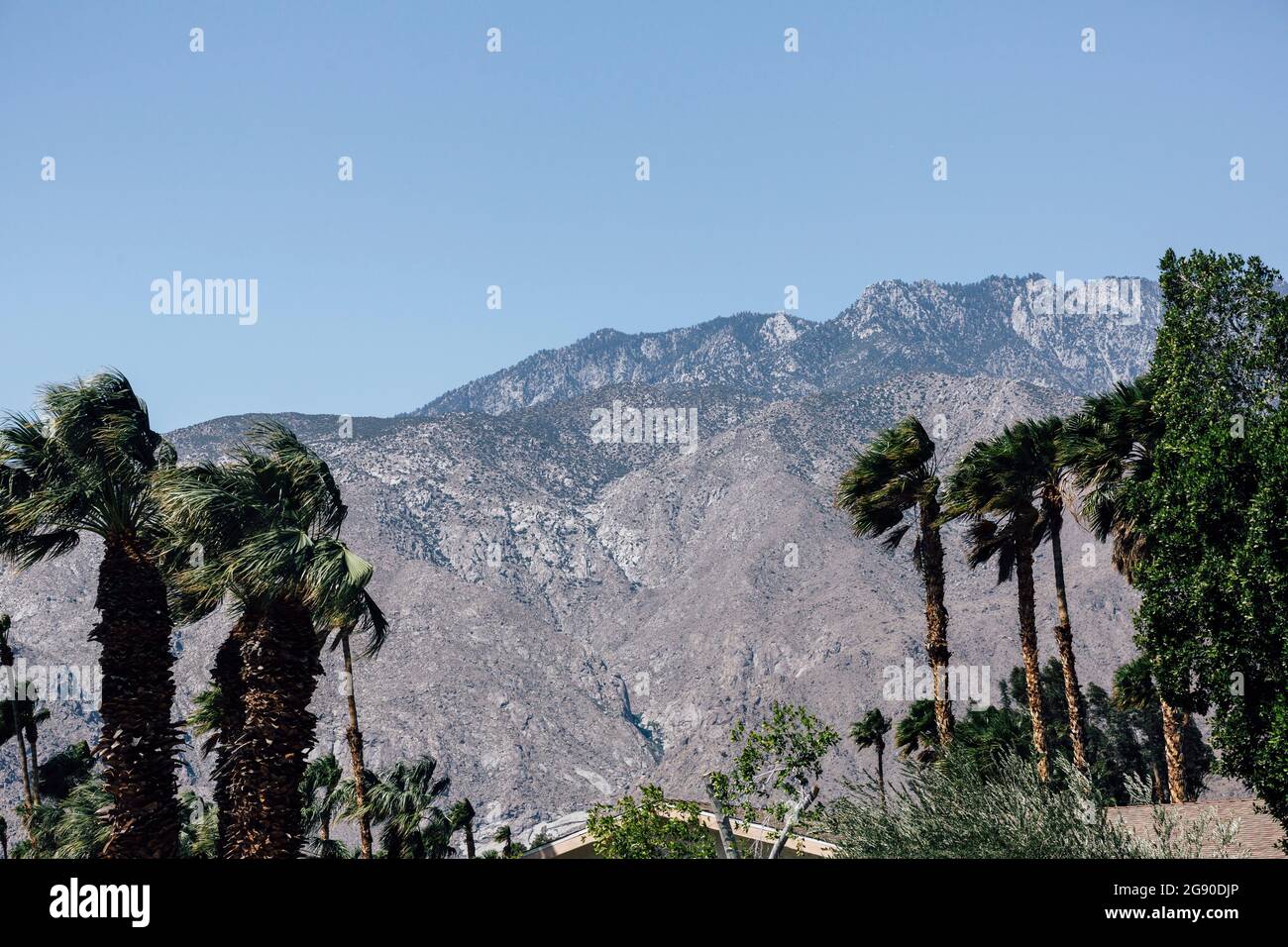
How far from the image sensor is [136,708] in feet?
68.9

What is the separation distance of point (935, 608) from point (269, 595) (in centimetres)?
1795

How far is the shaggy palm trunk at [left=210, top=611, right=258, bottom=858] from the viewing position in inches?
842

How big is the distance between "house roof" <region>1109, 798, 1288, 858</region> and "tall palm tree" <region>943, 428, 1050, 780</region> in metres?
3.01

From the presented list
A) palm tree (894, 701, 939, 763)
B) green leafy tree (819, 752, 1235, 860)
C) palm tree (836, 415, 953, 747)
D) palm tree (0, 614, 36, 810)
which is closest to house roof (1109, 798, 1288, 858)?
green leafy tree (819, 752, 1235, 860)

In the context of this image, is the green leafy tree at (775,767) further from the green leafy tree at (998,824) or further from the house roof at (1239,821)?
the house roof at (1239,821)

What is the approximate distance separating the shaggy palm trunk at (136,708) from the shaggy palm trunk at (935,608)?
59.2 ft

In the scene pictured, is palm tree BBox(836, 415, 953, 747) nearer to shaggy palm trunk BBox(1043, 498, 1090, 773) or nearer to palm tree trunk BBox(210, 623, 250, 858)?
shaggy palm trunk BBox(1043, 498, 1090, 773)

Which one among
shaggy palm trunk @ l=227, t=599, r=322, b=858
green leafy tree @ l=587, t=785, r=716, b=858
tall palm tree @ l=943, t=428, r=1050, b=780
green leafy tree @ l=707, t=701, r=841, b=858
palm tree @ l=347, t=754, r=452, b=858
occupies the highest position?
tall palm tree @ l=943, t=428, r=1050, b=780

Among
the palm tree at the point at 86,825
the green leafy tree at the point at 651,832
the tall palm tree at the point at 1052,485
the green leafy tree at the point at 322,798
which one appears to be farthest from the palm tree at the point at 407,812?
the tall palm tree at the point at 1052,485

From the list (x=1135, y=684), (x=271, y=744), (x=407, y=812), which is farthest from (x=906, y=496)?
(x=407, y=812)

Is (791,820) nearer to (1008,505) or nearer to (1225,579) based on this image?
(1225,579)

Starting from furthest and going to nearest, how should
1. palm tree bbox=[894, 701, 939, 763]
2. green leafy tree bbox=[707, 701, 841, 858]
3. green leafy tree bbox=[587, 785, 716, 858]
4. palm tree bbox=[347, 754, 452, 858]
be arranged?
palm tree bbox=[894, 701, 939, 763]
palm tree bbox=[347, 754, 452, 858]
green leafy tree bbox=[587, 785, 716, 858]
green leafy tree bbox=[707, 701, 841, 858]

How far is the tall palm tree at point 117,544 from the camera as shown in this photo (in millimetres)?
20875
